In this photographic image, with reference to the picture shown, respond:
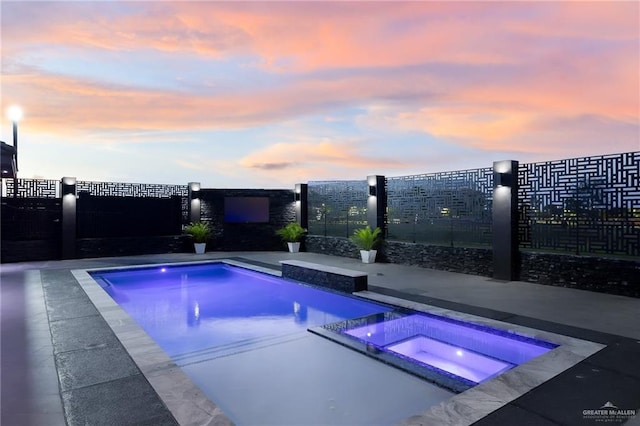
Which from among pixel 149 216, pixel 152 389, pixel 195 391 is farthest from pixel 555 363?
pixel 149 216

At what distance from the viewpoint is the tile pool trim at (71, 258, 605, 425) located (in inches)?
110

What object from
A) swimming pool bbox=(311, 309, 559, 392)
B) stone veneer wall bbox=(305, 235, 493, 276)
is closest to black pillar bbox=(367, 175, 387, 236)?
stone veneer wall bbox=(305, 235, 493, 276)

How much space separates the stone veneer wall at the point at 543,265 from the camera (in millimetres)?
7102

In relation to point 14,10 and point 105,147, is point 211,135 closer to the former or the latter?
point 105,147

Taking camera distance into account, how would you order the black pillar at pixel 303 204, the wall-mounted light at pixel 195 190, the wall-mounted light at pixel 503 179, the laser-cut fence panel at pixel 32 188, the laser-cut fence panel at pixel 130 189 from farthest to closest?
the black pillar at pixel 303 204 → the wall-mounted light at pixel 195 190 → the laser-cut fence panel at pixel 130 189 → the laser-cut fence panel at pixel 32 188 → the wall-mounted light at pixel 503 179

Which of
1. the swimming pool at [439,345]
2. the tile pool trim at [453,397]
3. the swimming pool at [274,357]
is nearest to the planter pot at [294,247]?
the swimming pool at [274,357]

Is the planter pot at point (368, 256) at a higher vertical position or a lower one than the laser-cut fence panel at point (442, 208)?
lower

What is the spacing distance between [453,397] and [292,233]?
12.4 m

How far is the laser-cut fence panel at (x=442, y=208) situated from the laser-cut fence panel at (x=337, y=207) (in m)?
1.26

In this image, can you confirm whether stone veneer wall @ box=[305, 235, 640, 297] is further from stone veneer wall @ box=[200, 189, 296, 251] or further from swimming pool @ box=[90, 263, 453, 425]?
stone veneer wall @ box=[200, 189, 296, 251]

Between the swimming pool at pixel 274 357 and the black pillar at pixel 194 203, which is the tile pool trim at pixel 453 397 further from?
the black pillar at pixel 194 203

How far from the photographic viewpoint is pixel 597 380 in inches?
134

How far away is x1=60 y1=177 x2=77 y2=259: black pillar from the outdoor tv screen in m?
5.41

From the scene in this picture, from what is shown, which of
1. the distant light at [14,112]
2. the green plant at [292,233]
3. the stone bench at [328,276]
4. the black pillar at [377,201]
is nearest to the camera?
the stone bench at [328,276]
